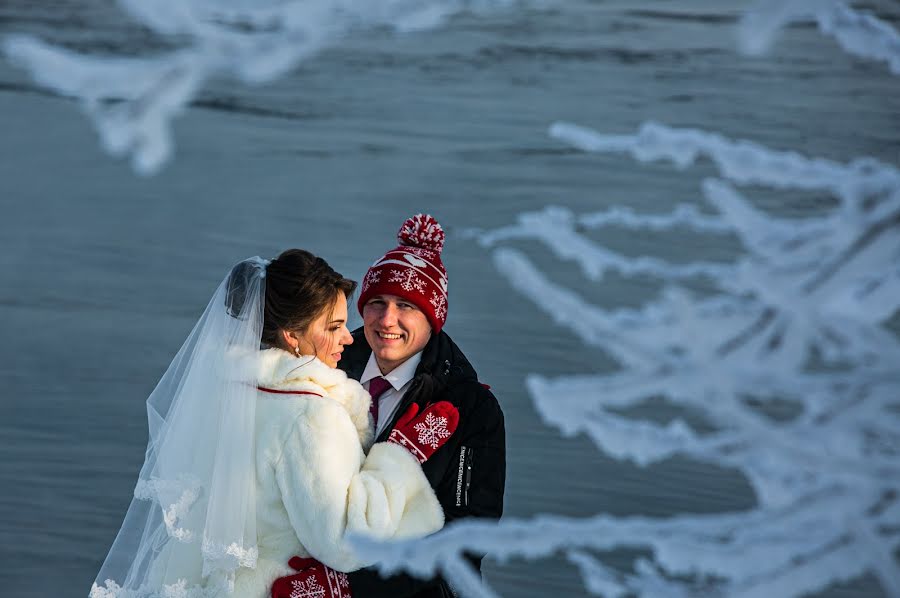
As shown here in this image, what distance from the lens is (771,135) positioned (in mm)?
5766

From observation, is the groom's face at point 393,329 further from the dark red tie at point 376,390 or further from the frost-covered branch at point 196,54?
the frost-covered branch at point 196,54

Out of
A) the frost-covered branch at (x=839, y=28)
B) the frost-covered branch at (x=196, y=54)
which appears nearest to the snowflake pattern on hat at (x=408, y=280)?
the frost-covered branch at (x=196, y=54)

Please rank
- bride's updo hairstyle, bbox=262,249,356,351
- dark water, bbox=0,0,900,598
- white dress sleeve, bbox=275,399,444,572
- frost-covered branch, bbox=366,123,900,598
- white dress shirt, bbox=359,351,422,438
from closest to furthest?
frost-covered branch, bbox=366,123,900,598 < white dress sleeve, bbox=275,399,444,572 < bride's updo hairstyle, bbox=262,249,356,351 < white dress shirt, bbox=359,351,422,438 < dark water, bbox=0,0,900,598

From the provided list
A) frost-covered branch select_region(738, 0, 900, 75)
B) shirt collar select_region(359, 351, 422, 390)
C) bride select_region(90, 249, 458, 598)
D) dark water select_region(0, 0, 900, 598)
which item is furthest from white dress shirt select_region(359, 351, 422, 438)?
dark water select_region(0, 0, 900, 598)

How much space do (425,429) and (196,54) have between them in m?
0.87

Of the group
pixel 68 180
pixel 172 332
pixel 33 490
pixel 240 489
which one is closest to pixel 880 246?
pixel 240 489

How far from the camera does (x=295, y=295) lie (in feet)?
5.23

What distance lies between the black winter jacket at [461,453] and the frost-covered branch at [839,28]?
101 cm

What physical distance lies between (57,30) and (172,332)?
3.53 meters

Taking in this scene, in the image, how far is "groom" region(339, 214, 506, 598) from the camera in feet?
5.54

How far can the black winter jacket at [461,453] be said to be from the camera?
1.67m

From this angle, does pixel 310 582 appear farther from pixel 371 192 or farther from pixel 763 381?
pixel 371 192

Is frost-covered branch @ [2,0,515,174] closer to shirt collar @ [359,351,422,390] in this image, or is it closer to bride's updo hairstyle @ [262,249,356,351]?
bride's updo hairstyle @ [262,249,356,351]

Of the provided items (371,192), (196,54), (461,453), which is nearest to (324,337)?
(461,453)
